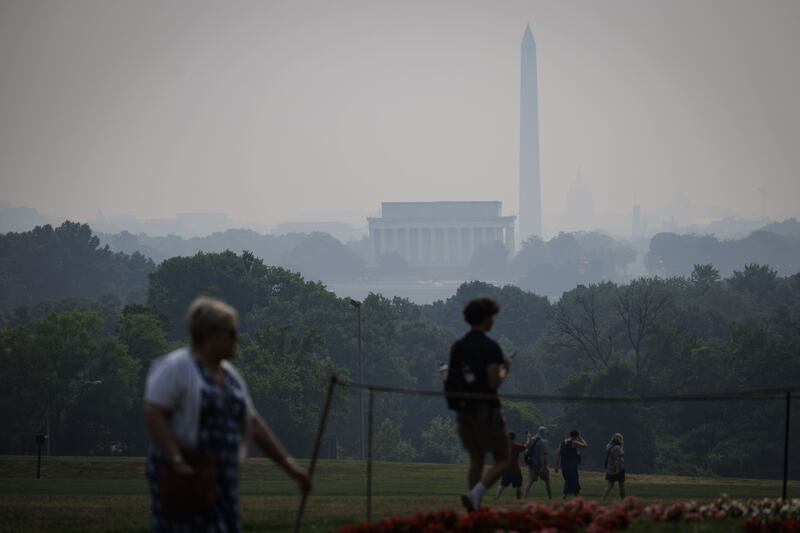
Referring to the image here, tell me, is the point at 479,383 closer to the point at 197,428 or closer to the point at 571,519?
the point at 571,519

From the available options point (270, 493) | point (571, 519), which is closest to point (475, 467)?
point (571, 519)

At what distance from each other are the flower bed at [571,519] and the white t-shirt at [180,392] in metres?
4.55

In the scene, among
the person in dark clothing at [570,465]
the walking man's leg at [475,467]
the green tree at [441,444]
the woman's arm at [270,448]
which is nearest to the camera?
the woman's arm at [270,448]

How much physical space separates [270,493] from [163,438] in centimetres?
2479

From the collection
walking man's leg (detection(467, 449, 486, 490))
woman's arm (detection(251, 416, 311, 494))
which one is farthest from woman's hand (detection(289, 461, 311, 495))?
walking man's leg (detection(467, 449, 486, 490))

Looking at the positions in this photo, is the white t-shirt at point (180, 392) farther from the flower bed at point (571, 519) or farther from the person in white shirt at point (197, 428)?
the flower bed at point (571, 519)

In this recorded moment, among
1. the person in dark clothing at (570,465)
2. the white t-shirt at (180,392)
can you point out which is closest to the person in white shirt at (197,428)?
the white t-shirt at (180,392)

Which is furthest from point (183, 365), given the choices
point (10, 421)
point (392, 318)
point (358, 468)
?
point (392, 318)

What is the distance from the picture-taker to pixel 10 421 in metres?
85.6

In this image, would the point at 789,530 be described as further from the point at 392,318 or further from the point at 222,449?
the point at 392,318

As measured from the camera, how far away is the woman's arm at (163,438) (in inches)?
427

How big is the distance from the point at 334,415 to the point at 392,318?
35852mm

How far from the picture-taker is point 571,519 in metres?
15.9

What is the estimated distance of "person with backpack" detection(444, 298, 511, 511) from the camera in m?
16.4
